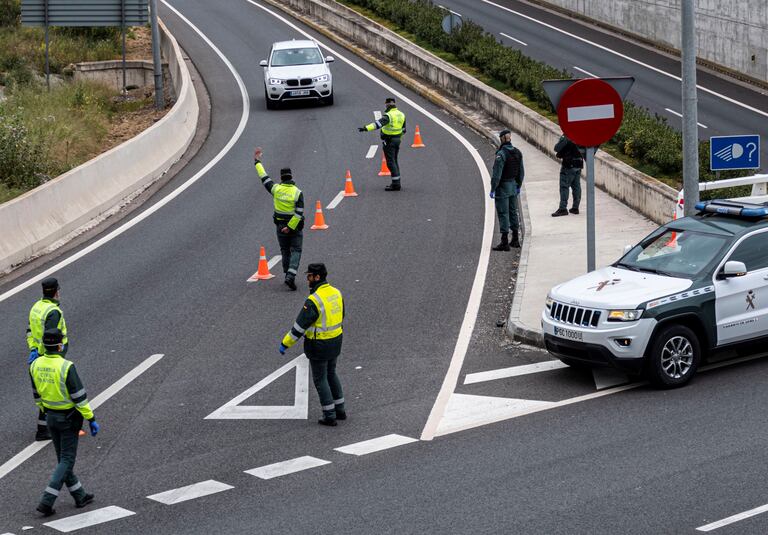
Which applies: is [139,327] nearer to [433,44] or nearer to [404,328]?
[404,328]

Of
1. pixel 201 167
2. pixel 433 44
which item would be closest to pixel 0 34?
pixel 433 44

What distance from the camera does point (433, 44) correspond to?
133 ft

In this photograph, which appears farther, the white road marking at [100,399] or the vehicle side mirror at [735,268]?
the vehicle side mirror at [735,268]

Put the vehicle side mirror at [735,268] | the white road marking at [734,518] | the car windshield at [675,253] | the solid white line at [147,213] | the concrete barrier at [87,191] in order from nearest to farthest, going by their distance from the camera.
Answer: the white road marking at [734,518] → the vehicle side mirror at [735,268] → the car windshield at [675,253] → the solid white line at [147,213] → the concrete barrier at [87,191]

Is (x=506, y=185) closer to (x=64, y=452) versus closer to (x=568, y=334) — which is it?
(x=568, y=334)

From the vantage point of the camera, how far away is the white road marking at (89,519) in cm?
970

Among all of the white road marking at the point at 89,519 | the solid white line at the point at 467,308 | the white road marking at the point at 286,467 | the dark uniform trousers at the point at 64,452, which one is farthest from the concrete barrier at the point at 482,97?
the white road marking at the point at 89,519

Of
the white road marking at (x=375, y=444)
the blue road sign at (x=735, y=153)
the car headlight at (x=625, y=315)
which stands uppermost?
the blue road sign at (x=735, y=153)

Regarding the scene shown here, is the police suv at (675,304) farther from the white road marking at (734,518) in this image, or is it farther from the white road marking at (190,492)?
the white road marking at (190,492)

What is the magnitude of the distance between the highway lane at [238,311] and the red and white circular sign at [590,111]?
10.1 feet

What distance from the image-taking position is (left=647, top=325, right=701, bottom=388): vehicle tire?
40.3 feet

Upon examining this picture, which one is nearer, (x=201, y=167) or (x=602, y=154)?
(x=602, y=154)

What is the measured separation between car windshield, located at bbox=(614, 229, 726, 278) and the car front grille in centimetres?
117

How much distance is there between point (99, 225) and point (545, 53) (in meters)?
28.1
